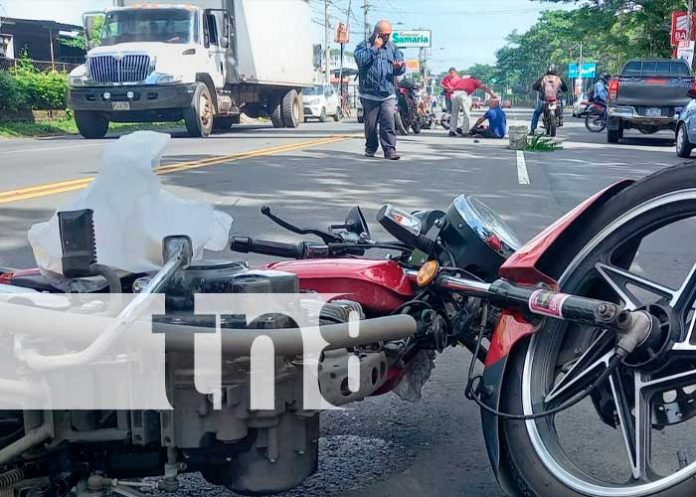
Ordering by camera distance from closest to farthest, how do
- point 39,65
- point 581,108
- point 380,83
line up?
point 380,83, point 39,65, point 581,108

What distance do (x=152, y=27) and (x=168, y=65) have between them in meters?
1.34

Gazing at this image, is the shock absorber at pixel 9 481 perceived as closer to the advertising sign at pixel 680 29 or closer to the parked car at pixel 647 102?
the parked car at pixel 647 102

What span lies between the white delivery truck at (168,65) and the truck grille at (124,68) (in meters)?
0.02

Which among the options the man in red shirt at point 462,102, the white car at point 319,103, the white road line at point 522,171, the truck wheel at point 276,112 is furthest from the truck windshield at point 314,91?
the white road line at point 522,171

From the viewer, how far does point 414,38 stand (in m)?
77.4

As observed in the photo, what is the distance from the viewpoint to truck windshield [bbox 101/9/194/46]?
64.5ft

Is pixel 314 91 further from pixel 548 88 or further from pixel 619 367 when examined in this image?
pixel 619 367

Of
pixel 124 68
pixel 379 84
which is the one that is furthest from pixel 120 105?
pixel 379 84

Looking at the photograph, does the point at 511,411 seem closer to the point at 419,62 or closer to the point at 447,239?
the point at 447,239

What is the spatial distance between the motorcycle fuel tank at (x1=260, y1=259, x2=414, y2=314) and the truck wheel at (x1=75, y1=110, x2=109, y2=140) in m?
18.4

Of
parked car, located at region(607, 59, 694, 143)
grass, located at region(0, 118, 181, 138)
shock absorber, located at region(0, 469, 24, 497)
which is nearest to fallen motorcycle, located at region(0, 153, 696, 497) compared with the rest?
shock absorber, located at region(0, 469, 24, 497)

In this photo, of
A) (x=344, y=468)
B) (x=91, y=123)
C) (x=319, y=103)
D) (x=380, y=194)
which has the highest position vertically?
(x=319, y=103)

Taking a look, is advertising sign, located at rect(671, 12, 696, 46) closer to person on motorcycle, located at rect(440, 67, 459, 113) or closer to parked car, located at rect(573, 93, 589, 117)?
parked car, located at rect(573, 93, 589, 117)

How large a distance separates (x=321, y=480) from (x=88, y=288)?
939 mm
